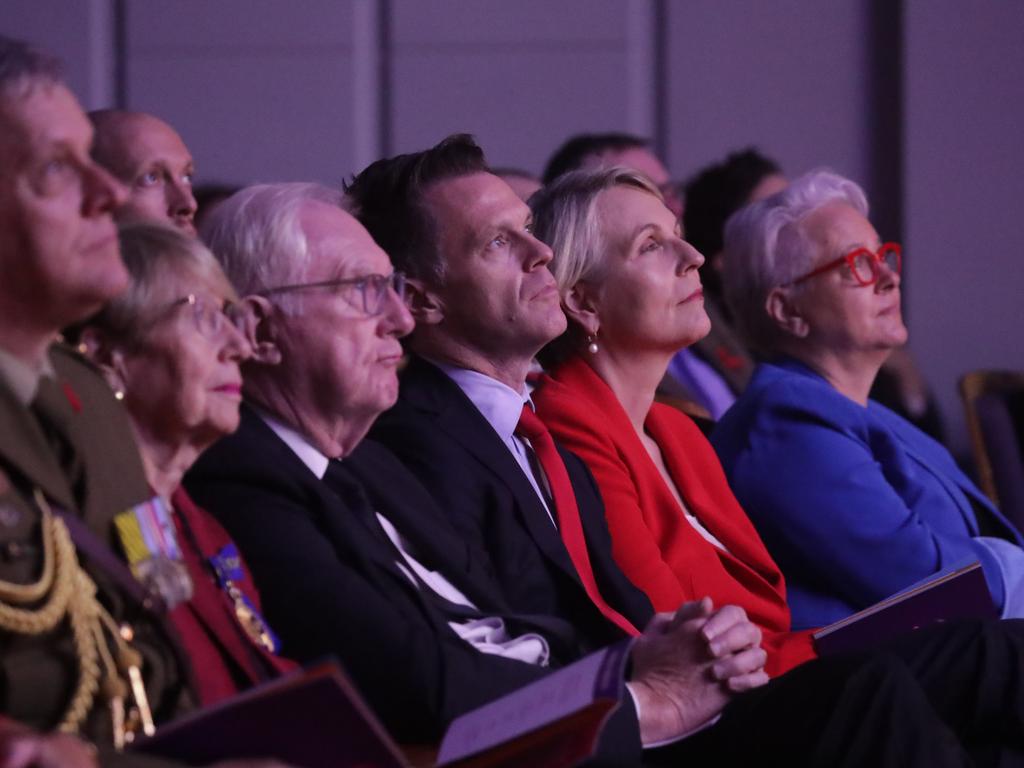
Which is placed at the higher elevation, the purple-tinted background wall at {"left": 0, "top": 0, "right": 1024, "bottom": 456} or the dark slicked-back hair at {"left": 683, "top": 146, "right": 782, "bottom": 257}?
the purple-tinted background wall at {"left": 0, "top": 0, "right": 1024, "bottom": 456}

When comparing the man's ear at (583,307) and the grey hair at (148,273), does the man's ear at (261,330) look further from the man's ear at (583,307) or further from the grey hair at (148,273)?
the man's ear at (583,307)

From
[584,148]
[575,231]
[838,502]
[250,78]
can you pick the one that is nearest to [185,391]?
[575,231]

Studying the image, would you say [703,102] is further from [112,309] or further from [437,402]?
[112,309]

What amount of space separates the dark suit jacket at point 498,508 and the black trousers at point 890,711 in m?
0.28

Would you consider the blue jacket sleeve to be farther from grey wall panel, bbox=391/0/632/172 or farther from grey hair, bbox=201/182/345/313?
grey wall panel, bbox=391/0/632/172

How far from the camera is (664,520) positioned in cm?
304

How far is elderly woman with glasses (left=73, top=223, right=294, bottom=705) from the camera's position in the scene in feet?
6.47

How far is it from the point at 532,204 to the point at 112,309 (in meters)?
1.48

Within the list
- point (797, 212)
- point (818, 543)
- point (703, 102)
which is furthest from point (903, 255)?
point (818, 543)

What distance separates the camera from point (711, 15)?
19.4 ft

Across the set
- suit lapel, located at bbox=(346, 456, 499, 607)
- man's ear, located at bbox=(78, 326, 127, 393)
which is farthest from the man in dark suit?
man's ear, located at bbox=(78, 326, 127, 393)

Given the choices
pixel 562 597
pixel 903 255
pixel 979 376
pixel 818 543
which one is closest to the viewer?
pixel 562 597

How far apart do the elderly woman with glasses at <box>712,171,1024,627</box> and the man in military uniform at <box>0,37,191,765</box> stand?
71.3 inches

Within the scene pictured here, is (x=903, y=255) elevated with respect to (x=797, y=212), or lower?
lower
